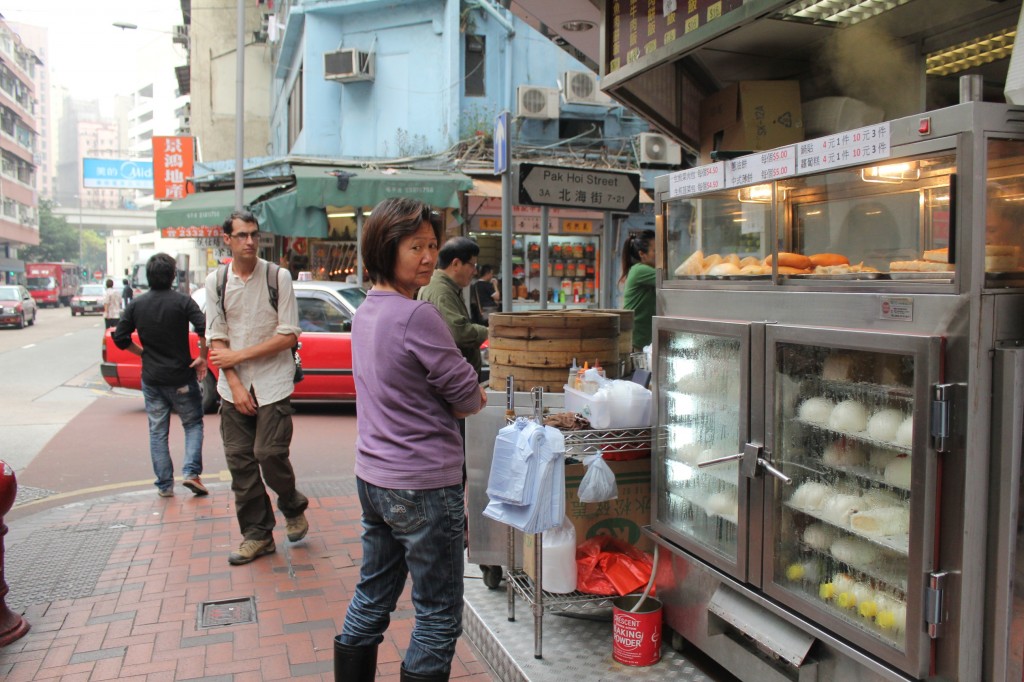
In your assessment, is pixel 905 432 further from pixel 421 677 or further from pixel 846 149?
pixel 421 677

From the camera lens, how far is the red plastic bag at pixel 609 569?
11.3ft

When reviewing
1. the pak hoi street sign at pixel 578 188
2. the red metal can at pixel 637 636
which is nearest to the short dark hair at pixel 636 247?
the pak hoi street sign at pixel 578 188

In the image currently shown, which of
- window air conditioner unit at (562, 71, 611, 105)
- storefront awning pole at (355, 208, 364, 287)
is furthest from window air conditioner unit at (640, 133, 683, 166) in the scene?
storefront awning pole at (355, 208, 364, 287)

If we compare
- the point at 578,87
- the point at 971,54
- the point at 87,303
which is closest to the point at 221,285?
the point at 971,54

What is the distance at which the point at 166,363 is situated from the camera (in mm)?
5988

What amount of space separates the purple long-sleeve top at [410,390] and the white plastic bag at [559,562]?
2.97 feet

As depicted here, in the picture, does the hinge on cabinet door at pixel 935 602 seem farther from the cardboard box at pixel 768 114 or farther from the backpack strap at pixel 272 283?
the backpack strap at pixel 272 283

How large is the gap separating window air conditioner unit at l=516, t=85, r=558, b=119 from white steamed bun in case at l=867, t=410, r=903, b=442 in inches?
547

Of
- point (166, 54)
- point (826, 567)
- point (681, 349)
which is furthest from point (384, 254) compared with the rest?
point (166, 54)

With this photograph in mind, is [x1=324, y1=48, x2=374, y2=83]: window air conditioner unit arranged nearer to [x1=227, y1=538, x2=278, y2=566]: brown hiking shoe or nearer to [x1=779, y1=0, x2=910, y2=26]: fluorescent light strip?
[x1=227, y1=538, x2=278, y2=566]: brown hiking shoe

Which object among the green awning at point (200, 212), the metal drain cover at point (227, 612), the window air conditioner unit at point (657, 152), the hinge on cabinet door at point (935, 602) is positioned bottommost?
the metal drain cover at point (227, 612)

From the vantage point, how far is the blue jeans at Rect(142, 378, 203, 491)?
19.8ft

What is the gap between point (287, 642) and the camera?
369 cm

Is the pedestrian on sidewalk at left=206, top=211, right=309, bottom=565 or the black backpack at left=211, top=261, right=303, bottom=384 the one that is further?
the black backpack at left=211, top=261, right=303, bottom=384
